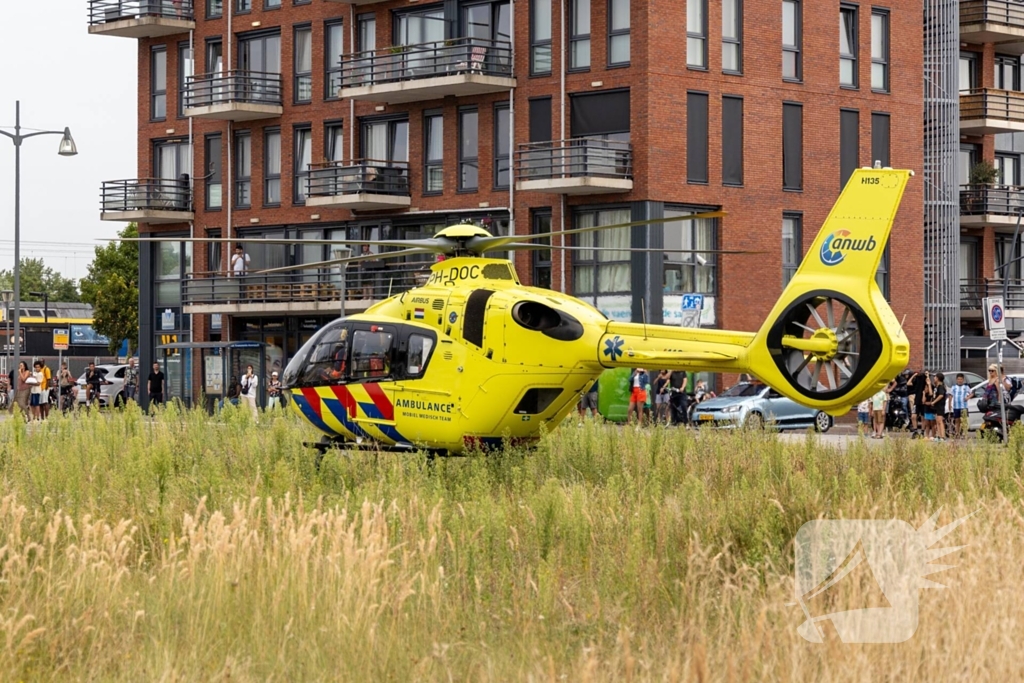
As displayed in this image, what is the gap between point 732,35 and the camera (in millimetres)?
42469

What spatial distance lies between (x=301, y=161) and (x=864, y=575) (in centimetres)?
4097

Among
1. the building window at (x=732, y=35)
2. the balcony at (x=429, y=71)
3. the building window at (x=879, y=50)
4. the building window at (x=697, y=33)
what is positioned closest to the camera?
the building window at (x=697, y=33)

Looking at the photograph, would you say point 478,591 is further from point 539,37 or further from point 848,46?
point 848,46

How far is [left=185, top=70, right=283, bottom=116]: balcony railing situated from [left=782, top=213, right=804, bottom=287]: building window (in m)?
16.1

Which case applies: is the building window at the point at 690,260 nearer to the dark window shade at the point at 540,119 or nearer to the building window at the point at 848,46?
the dark window shade at the point at 540,119

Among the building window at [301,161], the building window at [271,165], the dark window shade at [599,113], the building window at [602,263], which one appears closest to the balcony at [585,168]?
the dark window shade at [599,113]


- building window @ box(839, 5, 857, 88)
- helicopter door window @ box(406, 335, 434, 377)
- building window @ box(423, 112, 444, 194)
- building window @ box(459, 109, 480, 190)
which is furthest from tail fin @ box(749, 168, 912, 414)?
building window @ box(423, 112, 444, 194)

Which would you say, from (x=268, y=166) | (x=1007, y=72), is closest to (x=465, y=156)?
(x=268, y=166)

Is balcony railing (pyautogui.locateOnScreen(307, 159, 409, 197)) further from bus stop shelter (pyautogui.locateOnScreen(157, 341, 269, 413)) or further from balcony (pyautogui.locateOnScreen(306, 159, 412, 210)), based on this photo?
Answer: bus stop shelter (pyautogui.locateOnScreen(157, 341, 269, 413))

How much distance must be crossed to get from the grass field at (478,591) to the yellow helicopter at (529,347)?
5.10 feet

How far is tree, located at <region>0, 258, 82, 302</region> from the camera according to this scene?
13312 cm

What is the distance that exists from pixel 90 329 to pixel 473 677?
9429cm

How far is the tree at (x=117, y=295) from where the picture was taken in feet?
258

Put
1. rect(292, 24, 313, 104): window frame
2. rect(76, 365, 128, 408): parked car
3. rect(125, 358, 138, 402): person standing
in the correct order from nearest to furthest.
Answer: rect(292, 24, 313, 104): window frame < rect(125, 358, 138, 402): person standing < rect(76, 365, 128, 408): parked car
